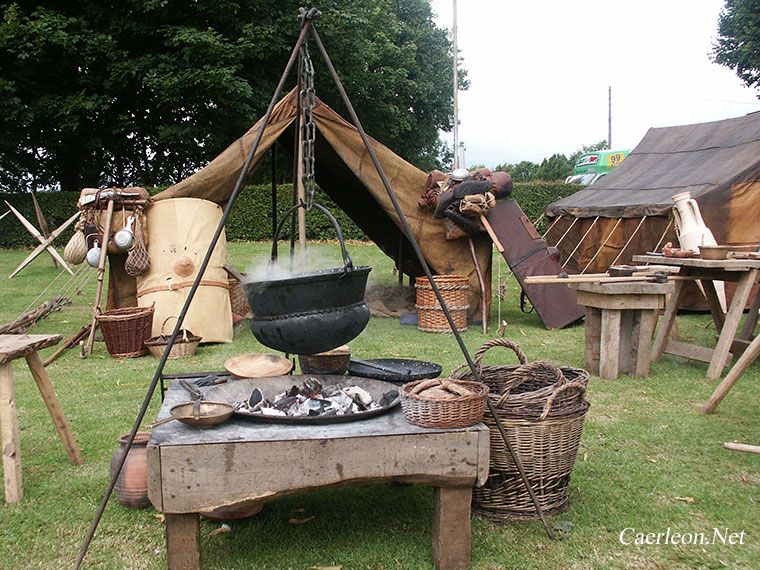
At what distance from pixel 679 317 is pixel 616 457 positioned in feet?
16.9

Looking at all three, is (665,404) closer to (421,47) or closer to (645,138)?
(645,138)

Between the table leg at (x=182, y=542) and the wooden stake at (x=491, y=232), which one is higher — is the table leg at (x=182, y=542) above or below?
below

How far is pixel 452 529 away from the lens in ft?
8.09

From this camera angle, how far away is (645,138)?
10.1 m

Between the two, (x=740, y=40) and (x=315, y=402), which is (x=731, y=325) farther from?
(x=740, y=40)

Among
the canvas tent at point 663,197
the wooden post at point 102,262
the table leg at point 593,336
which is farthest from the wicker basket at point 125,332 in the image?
the canvas tent at point 663,197

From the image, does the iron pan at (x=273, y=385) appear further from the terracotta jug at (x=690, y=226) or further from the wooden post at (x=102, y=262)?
the terracotta jug at (x=690, y=226)

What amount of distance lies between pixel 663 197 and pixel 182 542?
7401mm

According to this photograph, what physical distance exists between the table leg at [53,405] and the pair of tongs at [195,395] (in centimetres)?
72

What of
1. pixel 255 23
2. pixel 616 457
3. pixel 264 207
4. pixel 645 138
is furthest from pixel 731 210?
pixel 255 23

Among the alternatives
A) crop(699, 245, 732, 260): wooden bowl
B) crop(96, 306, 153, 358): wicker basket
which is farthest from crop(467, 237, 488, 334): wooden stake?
crop(96, 306, 153, 358): wicker basket

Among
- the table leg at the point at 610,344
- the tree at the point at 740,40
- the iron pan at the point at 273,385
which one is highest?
the tree at the point at 740,40

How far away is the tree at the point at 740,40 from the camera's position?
19.5m


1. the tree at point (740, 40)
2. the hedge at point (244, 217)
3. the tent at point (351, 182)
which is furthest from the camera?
the tree at point (740, 40)
